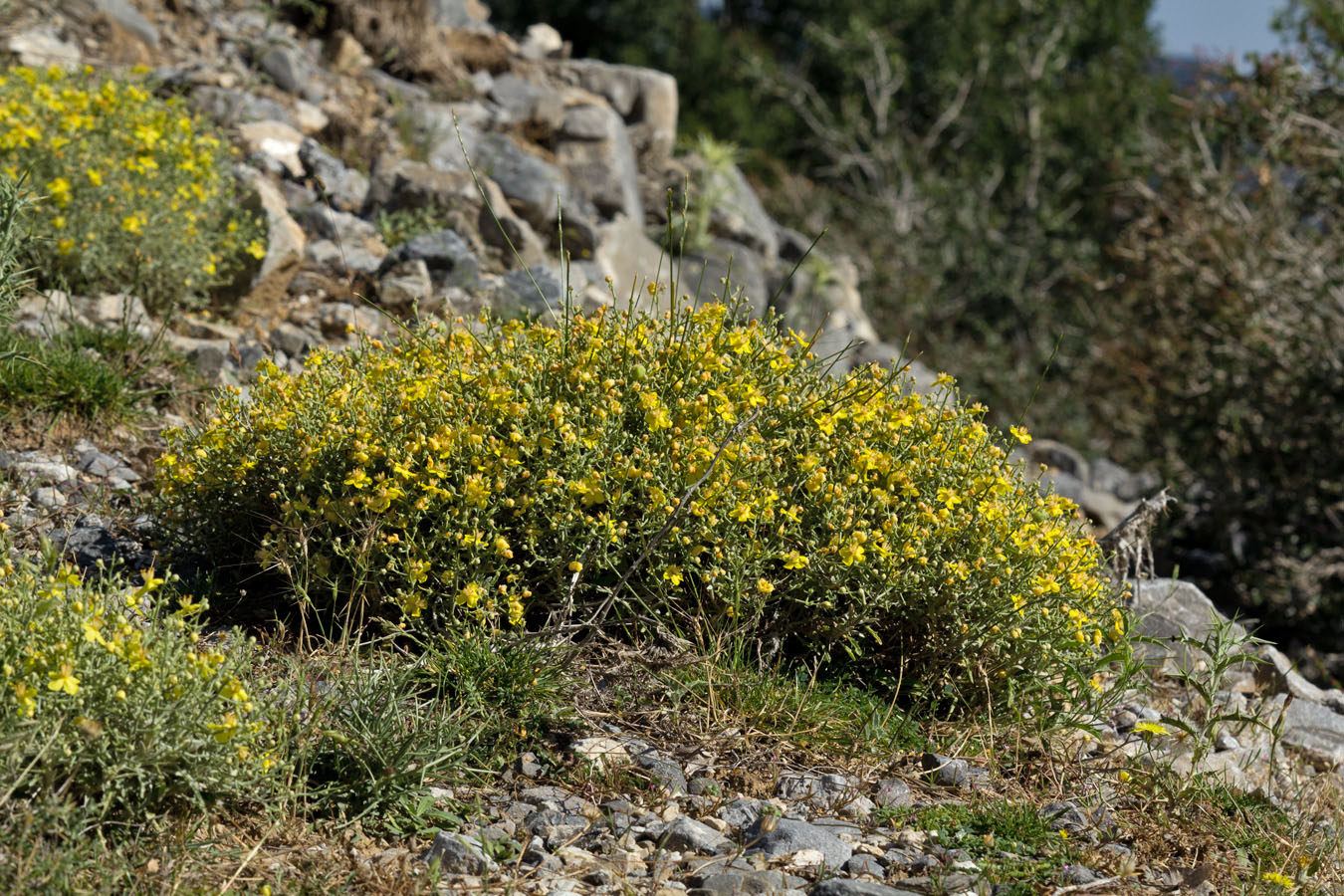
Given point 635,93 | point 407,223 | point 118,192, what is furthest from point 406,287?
point 635,93

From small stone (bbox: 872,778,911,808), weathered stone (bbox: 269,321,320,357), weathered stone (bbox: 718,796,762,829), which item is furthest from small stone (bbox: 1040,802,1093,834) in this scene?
weathered stone (bbox: 269,321,320,357)

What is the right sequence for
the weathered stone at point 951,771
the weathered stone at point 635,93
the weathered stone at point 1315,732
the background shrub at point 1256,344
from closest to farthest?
the weathered stone at point 951,771 < the weathered stone at point 1315,732 < the background shrub at point 1256,344 < the weathered stone at point 635,93

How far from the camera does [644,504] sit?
3.27 m

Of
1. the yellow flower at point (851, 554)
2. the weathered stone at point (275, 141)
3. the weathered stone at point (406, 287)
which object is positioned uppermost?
the weathered stone at point (275, 141)

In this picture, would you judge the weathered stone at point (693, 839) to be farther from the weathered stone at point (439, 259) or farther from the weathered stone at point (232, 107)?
the weathered stone at point (232, 107)

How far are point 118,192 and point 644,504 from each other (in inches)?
120

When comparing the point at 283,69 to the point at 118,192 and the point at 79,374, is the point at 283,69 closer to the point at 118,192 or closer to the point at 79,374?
the point at 118,192

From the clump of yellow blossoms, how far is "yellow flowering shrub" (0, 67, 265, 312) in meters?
1.76

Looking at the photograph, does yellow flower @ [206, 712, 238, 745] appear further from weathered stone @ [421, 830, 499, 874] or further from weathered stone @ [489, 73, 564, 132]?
weathered stone @ [489, 73, 564, 132]

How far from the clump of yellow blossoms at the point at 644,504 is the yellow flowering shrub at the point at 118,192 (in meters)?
1.76

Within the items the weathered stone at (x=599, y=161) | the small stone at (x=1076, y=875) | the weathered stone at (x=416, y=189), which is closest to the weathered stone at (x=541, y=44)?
the weathered stone at (x=599, y=161)

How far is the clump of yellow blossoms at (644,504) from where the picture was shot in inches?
123

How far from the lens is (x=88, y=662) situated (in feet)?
7.93

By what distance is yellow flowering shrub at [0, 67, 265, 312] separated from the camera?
191 inches
